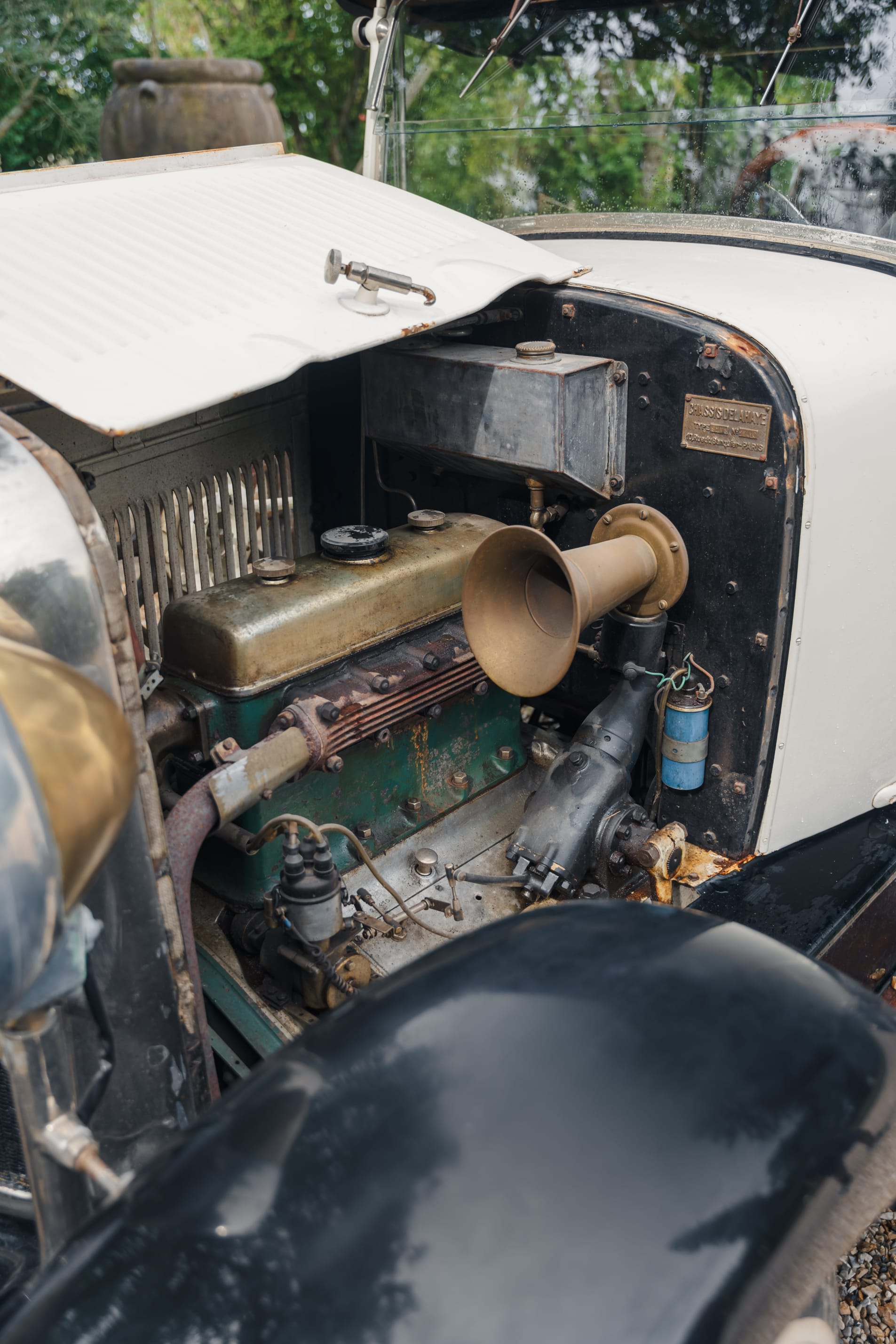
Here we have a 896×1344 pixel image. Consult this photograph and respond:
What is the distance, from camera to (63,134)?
35.1 ft

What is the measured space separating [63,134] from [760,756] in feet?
36.0

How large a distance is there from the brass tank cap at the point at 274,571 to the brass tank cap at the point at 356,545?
0.10 metres

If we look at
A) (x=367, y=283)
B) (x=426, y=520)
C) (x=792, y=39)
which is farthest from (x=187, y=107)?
(x=367, y=283)

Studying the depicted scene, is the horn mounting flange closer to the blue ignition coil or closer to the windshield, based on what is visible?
the blue ignition coil

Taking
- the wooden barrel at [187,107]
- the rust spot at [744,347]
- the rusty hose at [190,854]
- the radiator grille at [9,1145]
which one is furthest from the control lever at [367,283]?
the wooden barrel at [187,107]

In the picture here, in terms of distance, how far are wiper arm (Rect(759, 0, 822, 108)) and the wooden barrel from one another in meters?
8.22

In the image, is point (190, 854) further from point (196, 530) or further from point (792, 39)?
point (792, 39)

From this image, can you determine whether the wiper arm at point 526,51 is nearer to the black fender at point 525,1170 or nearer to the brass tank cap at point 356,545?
the brass tank cap at point 356,545

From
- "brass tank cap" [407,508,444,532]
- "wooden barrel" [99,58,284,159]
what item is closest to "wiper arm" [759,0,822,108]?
"brass tank cap" [407,508,444,532]

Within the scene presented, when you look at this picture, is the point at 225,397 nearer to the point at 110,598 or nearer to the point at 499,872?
the point at 110,598

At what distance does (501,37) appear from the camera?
261 cm

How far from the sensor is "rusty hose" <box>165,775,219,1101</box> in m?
1.44

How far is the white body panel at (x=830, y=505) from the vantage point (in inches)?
74.1

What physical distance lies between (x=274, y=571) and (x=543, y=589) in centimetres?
46
